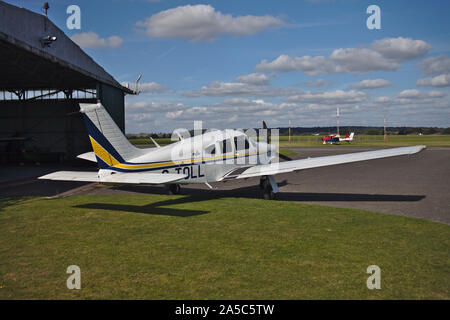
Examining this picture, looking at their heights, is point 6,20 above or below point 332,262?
above

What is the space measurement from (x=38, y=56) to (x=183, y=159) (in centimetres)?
1234

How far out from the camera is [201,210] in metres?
11.5

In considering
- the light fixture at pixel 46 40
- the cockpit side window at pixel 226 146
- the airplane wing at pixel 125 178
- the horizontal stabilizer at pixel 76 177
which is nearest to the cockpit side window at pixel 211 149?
the cockpit side window at pixel 226 146

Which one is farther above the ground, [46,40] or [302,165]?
[46,40]

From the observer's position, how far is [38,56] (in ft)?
60.9

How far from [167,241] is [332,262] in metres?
3.80

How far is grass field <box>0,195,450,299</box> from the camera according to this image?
5.42 meters

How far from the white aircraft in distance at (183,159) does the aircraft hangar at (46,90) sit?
397 inches

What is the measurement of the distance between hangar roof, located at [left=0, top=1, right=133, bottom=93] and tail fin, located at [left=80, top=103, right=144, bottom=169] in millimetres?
8234

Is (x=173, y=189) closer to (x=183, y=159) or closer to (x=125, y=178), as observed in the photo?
(x=183, y=159)

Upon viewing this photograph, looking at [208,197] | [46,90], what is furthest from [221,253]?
[46,90]
